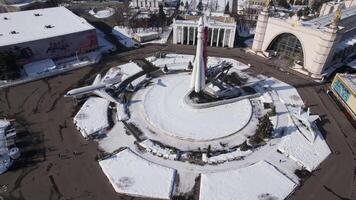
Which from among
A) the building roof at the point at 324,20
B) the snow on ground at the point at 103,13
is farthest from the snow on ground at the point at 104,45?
the building roof at the point at 324,20

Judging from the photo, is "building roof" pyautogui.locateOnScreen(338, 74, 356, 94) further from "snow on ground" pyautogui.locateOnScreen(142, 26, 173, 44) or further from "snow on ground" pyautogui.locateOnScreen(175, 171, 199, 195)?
"snow on ground" pyautogui.locateOnScreen(142, 26, 173, 44)

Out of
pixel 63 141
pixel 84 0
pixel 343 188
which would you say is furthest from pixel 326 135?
pixel 84 0

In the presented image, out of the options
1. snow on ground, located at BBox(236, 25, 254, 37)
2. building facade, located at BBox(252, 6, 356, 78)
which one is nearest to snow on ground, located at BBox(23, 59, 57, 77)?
building facade, located at BBox(252, 6, 356, 78)

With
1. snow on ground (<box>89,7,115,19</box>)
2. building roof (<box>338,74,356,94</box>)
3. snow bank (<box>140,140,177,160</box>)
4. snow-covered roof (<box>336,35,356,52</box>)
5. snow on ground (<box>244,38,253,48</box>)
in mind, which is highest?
snow-covered roof (<box>336,35,356,52</box>)

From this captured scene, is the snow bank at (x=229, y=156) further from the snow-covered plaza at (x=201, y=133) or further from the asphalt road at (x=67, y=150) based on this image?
the asphalt road at (x=67, y=150)

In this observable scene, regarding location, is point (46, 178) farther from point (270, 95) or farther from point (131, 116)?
point (270, 95)

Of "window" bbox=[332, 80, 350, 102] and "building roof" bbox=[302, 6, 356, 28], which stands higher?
"building roof" bbox=[302, 6, 356, 28]
